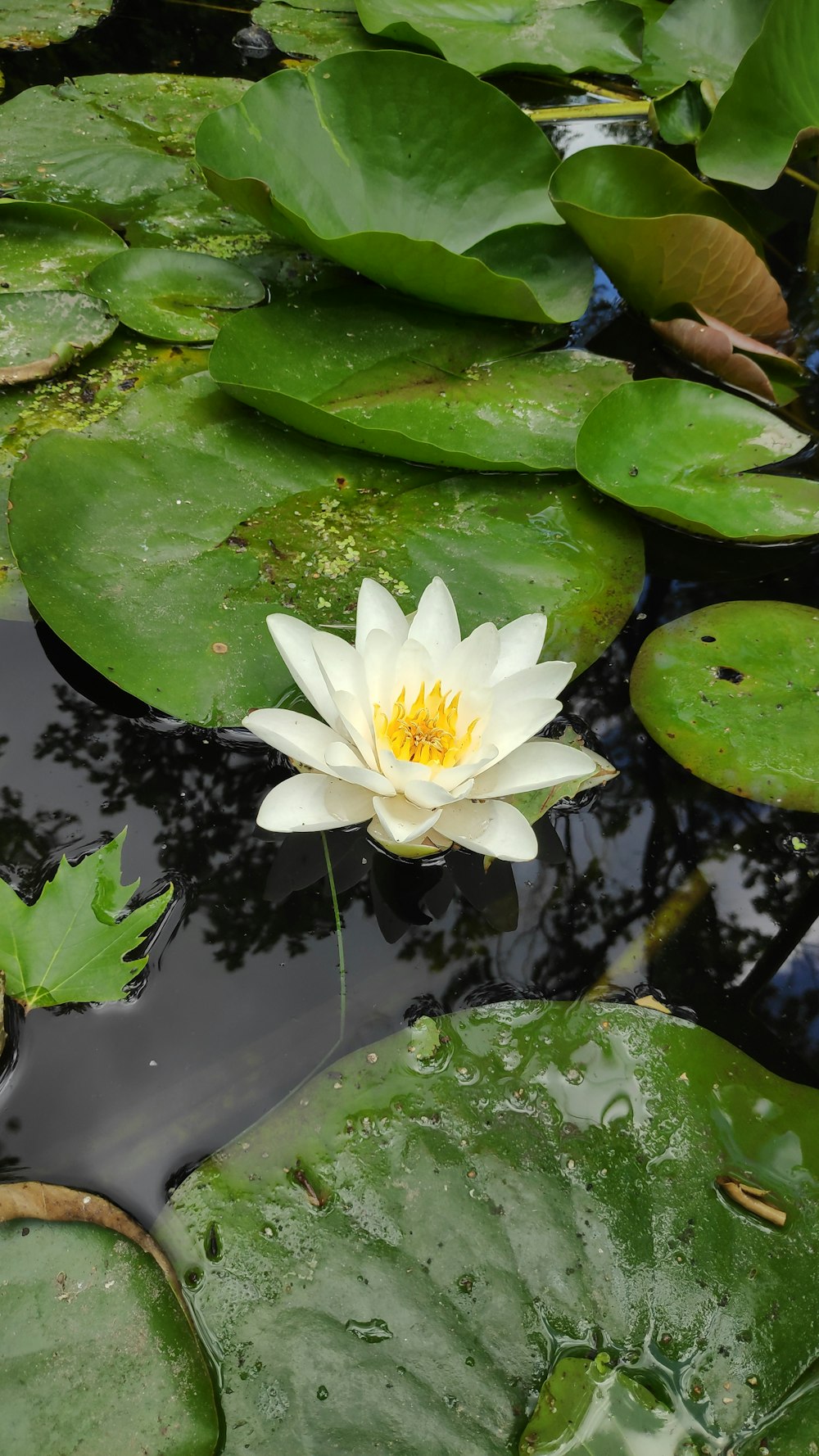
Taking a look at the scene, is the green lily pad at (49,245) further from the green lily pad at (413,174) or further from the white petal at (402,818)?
the white petal at (402,818)

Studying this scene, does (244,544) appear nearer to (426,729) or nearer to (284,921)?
(426,729)

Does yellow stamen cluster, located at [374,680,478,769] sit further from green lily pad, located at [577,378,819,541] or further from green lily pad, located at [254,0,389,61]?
green lily pad, located at [254,0,389,61]

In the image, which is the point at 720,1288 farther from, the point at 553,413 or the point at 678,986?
the point at 553,413

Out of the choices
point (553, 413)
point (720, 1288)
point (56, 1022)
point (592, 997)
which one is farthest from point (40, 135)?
point (720, 1288)

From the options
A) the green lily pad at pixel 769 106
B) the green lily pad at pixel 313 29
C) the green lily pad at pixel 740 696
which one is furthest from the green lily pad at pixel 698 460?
the green lily pad at pixel 313 29

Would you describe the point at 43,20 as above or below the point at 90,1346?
above

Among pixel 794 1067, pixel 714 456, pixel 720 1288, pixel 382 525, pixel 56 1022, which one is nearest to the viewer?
pixel 720 1288

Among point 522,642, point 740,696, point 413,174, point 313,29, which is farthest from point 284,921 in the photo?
point 313,29

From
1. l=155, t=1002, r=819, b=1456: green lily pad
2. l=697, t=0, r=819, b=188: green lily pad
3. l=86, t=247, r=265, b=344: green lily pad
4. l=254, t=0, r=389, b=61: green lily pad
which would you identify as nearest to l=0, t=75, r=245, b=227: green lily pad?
l=86, t=247, r=265, b=344: green lily pad
